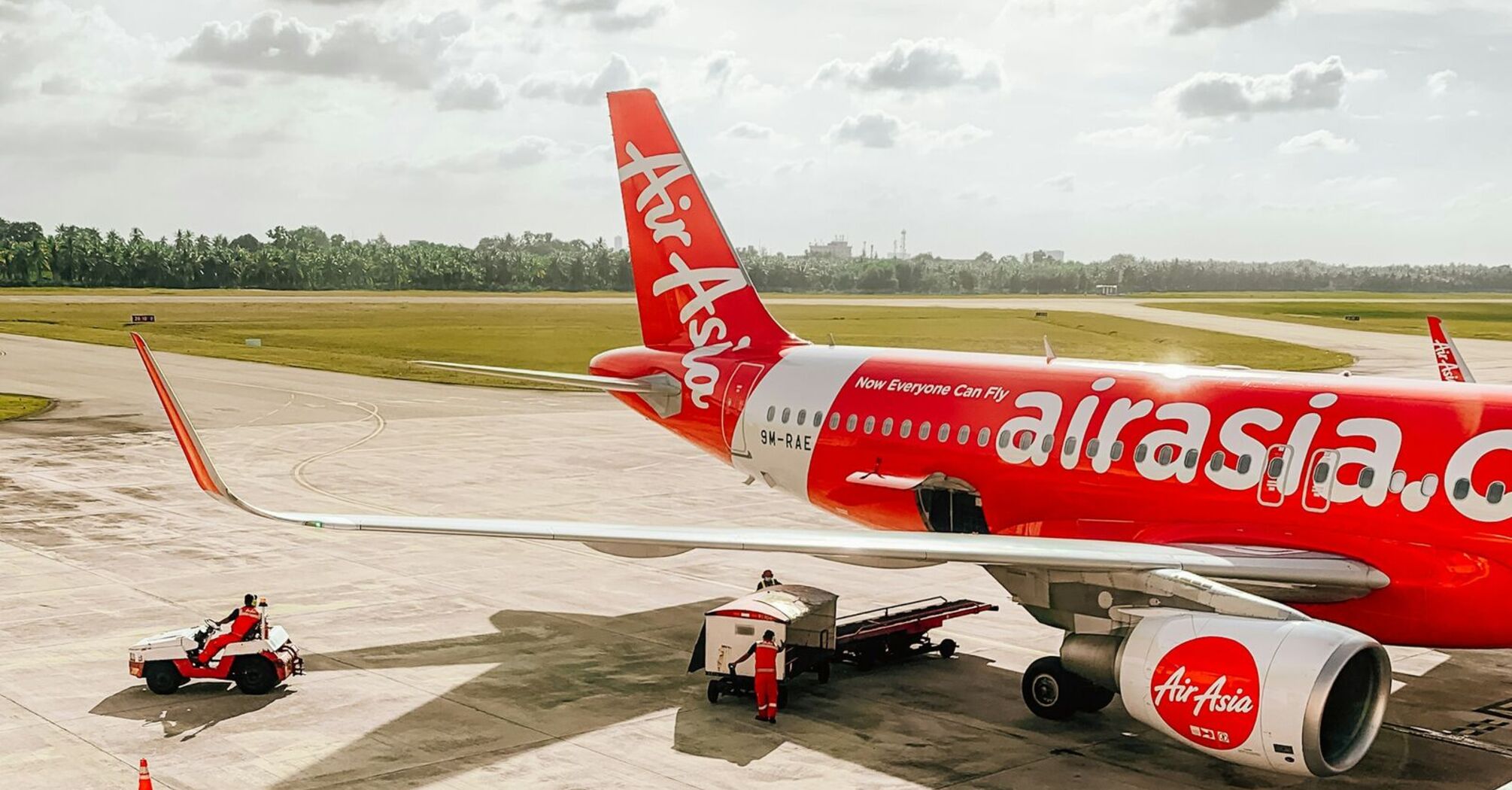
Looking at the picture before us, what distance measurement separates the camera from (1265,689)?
14.6m

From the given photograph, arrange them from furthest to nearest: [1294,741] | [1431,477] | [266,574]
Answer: [266,574]
[1431,477]
[1294,741]

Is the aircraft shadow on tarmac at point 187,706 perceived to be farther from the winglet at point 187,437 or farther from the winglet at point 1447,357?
the winglet at point 1447,357

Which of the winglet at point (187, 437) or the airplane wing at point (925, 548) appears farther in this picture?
the airplane wing at point (925, 548)

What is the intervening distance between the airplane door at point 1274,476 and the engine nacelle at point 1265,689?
2.95 metres

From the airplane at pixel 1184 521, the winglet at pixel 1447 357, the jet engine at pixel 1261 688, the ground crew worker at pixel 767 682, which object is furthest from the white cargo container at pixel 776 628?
the winglet at pixel 1447 357

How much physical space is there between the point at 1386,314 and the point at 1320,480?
520 ft

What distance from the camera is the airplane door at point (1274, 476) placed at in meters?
18.0

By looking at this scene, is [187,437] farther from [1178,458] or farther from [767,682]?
[1178,458]

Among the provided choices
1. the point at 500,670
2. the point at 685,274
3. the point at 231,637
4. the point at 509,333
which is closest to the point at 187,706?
the point at 231,637

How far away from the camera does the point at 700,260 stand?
2841 cm

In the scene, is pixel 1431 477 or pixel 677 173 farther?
pixel 677 173

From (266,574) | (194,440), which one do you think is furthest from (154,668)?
(266,574)

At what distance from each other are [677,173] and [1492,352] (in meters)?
83.5

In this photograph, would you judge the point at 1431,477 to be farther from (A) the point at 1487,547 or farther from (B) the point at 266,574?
(B) the point at 266,574
